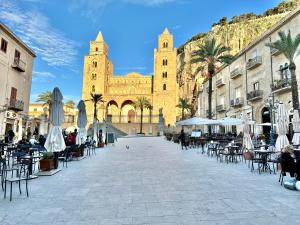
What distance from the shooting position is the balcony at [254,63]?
24.2 meters

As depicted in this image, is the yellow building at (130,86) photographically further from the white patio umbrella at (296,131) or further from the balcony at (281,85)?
the white patio umbrella at (296,131)

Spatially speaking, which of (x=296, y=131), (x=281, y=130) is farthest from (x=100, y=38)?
(x=281, y=130)

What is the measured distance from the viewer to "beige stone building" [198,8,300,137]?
67.6 feet

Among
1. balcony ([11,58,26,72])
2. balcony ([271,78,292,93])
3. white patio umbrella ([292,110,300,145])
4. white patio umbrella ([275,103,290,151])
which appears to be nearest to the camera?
white patio umbrella ([275,103,290,151])

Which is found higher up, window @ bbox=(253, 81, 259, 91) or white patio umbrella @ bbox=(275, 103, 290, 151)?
window @ bbox=(253, 81, 259, 91)

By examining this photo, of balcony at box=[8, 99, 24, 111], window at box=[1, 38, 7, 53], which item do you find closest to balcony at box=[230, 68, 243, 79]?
balcony at box=[8, 99, 24, 111]

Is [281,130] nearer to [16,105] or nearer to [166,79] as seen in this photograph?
[16,105]

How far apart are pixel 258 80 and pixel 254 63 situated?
194cm

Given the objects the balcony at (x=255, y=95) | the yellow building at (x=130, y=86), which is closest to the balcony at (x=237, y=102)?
the balcony at (x=255, y=95)

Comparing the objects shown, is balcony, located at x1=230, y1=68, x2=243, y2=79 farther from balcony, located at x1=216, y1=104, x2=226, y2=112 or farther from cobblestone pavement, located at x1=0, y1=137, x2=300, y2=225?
cobblestone pavement, located at x1=0, y1=137, x2=300, y2=225

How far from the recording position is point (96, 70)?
70625 mm

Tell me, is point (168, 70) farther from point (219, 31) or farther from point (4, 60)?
point (4, 60)

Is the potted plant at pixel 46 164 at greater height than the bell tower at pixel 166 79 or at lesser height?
lesser

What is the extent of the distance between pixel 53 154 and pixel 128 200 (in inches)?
178
